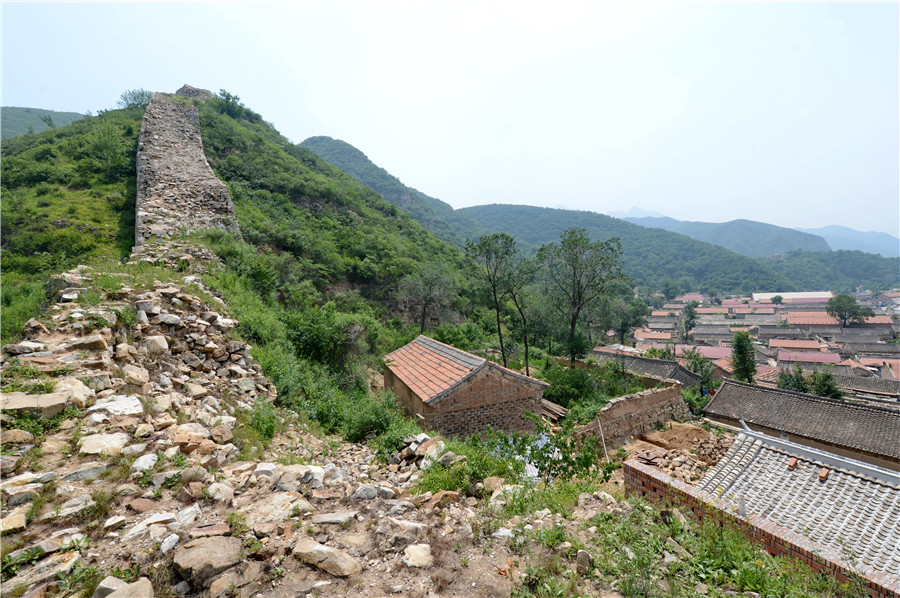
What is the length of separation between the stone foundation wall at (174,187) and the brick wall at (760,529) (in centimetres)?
1201

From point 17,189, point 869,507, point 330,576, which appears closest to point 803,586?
point 330,576

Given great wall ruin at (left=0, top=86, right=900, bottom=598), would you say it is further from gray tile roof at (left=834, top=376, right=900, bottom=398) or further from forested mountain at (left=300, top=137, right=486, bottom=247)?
forested mountain at (left=300, top=137, right=486, bottom=247)

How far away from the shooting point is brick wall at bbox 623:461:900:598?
3.04m

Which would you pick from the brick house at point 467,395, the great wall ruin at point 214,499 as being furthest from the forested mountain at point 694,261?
the great wall ruin at point 214,499

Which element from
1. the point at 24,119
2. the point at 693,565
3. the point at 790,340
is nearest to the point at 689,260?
the point at 790,340

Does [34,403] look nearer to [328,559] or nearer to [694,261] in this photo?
Answer: [328,559]

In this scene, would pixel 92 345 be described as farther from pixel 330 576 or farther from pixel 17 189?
pixel 17 189

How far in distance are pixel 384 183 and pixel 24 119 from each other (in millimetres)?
54530

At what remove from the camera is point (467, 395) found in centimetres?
848

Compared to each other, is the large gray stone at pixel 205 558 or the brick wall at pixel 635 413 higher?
the large gray stone at pixel 205 558

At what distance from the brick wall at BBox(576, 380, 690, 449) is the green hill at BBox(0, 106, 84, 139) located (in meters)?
64.4

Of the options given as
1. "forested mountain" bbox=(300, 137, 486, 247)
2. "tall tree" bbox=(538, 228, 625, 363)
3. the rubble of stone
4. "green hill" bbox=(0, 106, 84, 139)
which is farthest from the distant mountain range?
the rubble of stone

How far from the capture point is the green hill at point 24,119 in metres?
46.2

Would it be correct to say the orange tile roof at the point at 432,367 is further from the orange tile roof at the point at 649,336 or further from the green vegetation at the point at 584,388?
the orange tile roof at the point at 649,336
